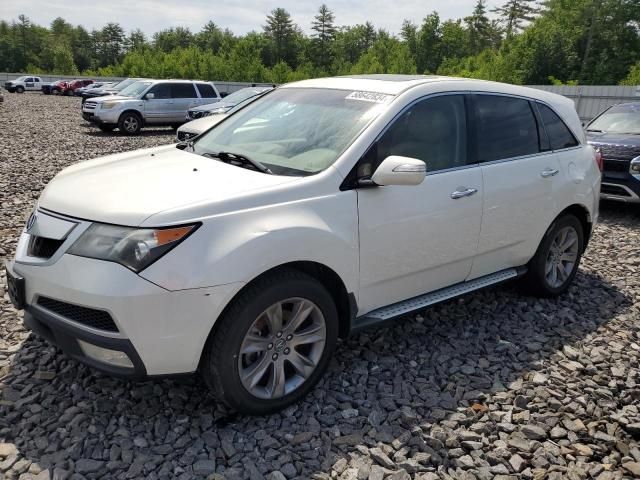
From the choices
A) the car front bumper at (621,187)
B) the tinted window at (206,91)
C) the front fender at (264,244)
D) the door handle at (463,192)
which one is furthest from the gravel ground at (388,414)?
the tinted window at (206,91)

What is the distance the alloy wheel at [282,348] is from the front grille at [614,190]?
250 inches

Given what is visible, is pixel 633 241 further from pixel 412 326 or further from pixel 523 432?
pixel 523 432

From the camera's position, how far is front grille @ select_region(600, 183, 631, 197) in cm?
757

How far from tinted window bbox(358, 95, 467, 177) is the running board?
0.86 metres

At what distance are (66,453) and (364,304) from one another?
175 cm

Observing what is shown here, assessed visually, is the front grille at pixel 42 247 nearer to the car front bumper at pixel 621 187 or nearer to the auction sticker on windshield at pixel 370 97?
the auction sticker on windshield at pixel 370 97

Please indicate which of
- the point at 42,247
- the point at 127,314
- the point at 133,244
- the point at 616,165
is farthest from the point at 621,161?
the point at 42,247

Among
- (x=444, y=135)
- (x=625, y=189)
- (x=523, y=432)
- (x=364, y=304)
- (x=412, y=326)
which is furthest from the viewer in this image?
(x=625, y=189)

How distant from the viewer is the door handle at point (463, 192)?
11.5 ft

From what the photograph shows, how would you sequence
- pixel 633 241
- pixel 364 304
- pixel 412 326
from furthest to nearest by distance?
1. pixel 633 241
2. pixel 412 326
3. pixel 364 304

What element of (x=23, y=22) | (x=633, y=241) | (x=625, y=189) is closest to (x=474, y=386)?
(x=633, y=241)

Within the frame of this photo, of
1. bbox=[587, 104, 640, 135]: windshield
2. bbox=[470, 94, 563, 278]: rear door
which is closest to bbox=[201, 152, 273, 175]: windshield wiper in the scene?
bbox=[470, 94, 563, 278]: rear door

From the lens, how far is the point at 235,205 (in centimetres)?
267

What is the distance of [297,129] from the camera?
3492mm
